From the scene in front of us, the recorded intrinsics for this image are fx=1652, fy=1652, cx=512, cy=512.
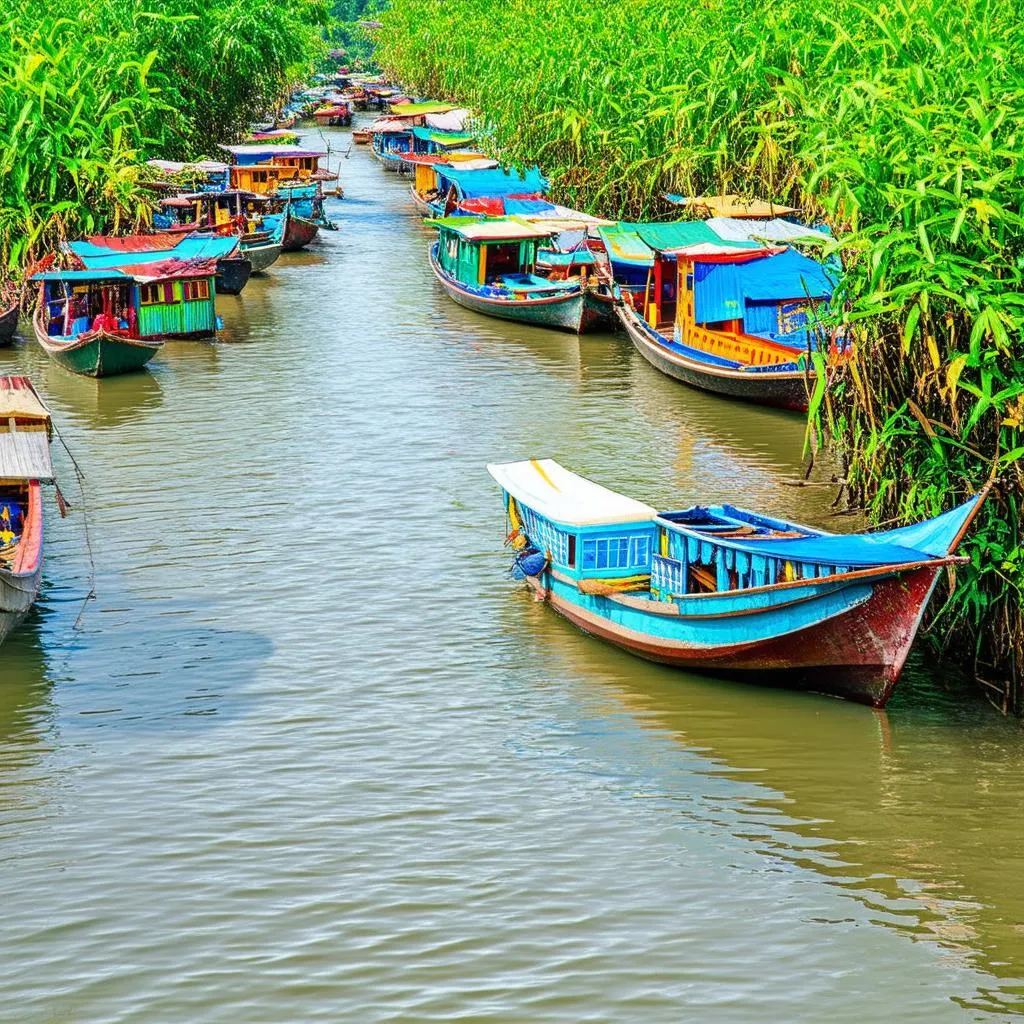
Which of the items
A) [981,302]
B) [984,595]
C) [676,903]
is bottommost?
[676,903]

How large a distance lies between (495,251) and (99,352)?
11875mm

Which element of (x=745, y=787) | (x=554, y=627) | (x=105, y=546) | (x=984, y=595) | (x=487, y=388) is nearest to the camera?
(x=745, y=787)

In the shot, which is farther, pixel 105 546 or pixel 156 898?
pixel 105 546

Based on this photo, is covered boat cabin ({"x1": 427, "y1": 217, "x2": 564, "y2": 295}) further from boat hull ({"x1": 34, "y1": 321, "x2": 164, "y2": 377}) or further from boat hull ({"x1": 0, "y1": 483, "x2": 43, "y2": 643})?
boat hull ({"x1": 0, "y1": 483, "x2": 43, "y2": 643})

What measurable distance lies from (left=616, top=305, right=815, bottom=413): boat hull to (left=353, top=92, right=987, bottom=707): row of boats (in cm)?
4

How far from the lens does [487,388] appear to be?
30.6 metres

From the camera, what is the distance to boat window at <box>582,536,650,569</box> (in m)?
17.3

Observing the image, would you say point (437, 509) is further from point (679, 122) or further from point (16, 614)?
point (679, 122)

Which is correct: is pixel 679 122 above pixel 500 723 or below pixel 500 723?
above

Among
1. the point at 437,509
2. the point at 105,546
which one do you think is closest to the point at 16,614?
the point at 105,546

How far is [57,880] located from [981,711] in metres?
8.29

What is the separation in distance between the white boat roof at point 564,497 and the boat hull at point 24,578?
5227mm

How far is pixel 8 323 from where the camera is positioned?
3328cm

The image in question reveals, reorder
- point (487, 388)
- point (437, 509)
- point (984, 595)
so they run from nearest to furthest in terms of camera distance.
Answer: point (984, 595)
point (437, 509)
point (487, 388)
